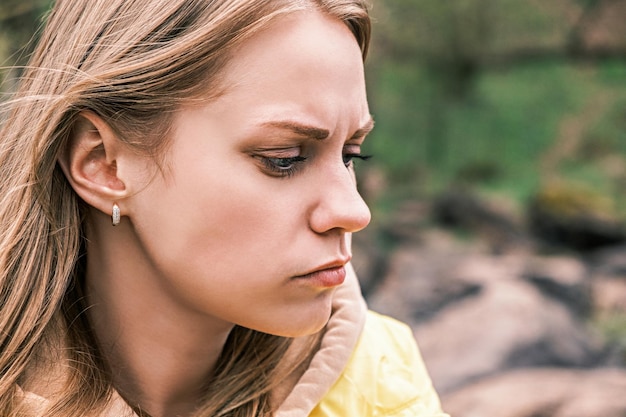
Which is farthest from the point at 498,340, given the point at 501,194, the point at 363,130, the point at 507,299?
the point at 501,194

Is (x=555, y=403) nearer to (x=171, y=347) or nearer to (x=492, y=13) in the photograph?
A: (x=171, y=347)

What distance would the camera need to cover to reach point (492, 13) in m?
12.7

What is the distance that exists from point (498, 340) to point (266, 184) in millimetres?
3176

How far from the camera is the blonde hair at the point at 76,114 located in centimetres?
166

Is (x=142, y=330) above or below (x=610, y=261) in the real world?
above

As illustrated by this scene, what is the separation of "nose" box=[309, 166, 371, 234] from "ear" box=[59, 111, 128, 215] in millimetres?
380

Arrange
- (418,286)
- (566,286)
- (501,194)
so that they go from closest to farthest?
1. (566,286)
2. (418,286)
3. (501,194)

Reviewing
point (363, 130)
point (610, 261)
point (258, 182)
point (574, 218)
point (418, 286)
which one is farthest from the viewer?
point (574, 218)

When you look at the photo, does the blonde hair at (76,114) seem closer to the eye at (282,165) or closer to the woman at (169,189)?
the woman at (169,189)

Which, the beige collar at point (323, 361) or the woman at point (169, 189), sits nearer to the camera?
the woman at point (169, 189)

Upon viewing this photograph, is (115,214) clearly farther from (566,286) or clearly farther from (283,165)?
(566,286)

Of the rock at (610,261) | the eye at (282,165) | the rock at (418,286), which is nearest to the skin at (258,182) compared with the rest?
the eye at (282,165)

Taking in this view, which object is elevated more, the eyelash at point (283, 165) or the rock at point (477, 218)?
the eyelash at point (283, 165)

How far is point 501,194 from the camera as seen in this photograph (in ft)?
38.2
